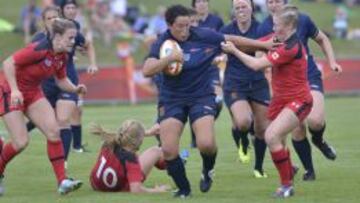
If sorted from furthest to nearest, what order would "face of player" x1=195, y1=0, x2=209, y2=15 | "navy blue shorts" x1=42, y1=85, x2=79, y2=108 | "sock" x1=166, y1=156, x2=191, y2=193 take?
"face of player" x1=195, y1=0, x2=209, y2=15, "navy blue shorts" x1=42, y1=85, x2=79, y2=108, "sock" x1=166, y1=156, x2=191, y2=193

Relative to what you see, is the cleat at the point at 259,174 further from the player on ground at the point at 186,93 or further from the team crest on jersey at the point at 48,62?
the team crest on jersey at the point at 48,62

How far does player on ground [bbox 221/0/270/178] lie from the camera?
13.7 meters

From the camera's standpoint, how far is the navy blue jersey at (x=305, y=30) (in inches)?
527

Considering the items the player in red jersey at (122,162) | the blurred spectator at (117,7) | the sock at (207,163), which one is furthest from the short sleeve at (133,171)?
the blurred spectator at (117,7)

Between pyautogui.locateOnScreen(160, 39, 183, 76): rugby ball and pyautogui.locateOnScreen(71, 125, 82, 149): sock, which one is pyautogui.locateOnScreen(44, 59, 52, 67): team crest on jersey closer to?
pyautogui.locateOnScreen(160, 39, 183, 76): rugby ball

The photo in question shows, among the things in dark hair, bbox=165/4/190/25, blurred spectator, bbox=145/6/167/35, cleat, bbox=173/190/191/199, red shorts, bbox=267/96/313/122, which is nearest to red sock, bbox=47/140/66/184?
cleat, bbox=173/190/191/199

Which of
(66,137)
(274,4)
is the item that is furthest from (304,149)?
(66,137)

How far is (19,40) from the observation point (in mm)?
34000

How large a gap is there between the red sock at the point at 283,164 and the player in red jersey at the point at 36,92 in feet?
7.21

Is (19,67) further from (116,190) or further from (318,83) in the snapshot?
(318,83)

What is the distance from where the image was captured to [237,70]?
14.3 metres

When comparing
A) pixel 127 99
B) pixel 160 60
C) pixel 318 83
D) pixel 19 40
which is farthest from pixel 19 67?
pixel 19 40

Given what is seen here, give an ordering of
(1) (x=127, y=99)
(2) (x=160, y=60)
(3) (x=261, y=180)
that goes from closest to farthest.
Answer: (2) (x=160, y=60)
(3) (x=261, y=180)
(1) (x=127, y=99)

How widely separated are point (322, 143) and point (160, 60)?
152 inches
